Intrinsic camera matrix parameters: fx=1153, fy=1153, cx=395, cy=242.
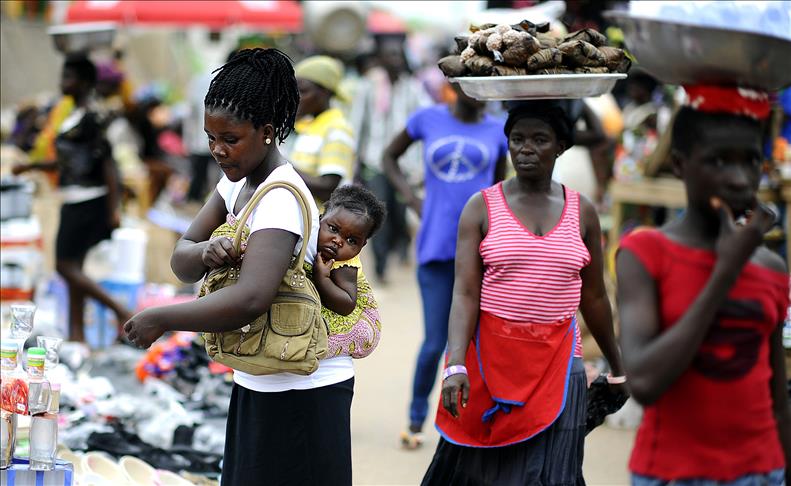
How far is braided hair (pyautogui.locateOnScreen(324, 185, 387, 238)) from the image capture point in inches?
147

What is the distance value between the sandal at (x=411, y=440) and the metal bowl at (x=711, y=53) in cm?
379

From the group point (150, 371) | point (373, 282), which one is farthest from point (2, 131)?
point (150, 371)

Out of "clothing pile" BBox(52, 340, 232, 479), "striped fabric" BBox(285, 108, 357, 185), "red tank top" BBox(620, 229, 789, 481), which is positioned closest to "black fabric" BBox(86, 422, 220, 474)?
"clothing pile" BBox(52, 340, 232, 479)

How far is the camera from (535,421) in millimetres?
3941

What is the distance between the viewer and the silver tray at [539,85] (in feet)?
12.7

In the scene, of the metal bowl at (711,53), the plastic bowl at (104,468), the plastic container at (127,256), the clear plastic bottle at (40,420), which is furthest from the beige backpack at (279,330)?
the plastic container at (127,256)

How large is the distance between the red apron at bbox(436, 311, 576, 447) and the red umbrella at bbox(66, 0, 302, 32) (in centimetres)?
929

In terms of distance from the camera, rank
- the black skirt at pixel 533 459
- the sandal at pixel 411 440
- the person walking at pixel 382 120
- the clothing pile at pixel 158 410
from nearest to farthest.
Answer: the black skirt at pixel 533 459 < the clothing pile at pixel 158 410 < the sandal at pixel 411 440 < the person walking at pixel 382 120

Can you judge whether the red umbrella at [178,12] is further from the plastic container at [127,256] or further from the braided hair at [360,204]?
the braided hair at [360,204]

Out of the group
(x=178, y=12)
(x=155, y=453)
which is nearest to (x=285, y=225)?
(x=155, y=453)

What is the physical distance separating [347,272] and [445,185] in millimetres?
2470

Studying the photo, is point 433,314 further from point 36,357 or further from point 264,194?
point 264,194

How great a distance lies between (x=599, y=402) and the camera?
426 centimetres

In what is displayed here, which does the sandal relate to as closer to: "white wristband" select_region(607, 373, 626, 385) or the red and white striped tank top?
"white wristband" select_region(607, 373, 626, 385)
